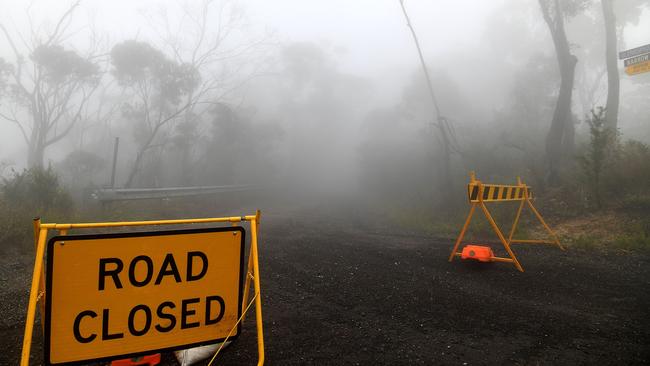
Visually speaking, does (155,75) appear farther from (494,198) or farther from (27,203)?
(494,198)

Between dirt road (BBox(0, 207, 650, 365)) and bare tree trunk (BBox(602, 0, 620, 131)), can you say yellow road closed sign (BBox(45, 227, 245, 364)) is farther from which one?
bare tree trunk (BBox(602, 0, 620, 131))

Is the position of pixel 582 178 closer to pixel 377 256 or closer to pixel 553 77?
pixel 377 256

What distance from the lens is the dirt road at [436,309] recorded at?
3086 mm

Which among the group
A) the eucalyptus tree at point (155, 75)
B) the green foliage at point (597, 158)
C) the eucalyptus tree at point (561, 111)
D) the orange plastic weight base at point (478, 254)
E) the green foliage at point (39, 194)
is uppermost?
the eucalyptus tree at point (155, 75)

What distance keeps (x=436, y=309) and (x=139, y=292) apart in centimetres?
297

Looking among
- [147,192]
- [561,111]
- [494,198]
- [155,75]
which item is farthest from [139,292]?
[155,75]

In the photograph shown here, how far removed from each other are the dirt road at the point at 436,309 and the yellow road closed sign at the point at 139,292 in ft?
2.10

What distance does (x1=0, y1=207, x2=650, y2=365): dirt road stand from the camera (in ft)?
10.1

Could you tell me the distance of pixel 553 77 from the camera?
22.8 m

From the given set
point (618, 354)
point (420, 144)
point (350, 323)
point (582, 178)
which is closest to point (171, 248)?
point (350, 323)

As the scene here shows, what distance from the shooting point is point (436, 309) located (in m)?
4.06

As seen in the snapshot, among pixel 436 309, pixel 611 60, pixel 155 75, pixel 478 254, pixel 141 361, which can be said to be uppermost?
pixel 155 75

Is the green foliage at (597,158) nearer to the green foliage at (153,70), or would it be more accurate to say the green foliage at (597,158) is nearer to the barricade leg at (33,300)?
the barricade leg at (33,300)

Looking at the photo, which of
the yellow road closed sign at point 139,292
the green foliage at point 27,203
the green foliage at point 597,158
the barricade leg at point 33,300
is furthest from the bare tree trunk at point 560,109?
the green foliage at point 27,203
